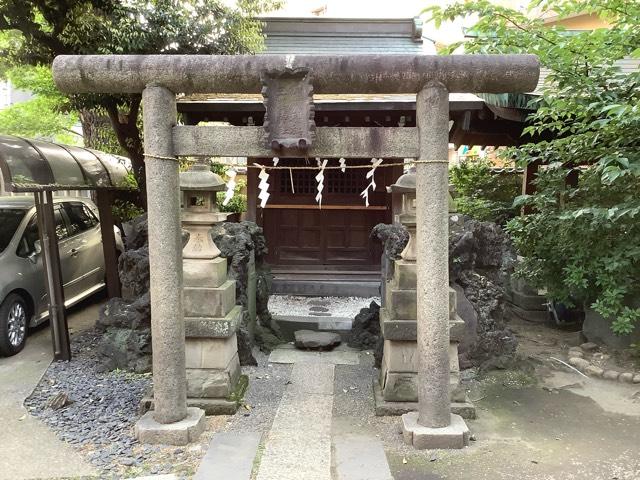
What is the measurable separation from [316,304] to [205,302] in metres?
4.13

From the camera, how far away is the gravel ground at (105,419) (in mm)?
3834

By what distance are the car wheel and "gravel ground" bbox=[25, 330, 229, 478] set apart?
721 millimetres

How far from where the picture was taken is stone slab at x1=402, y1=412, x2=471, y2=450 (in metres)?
4.04

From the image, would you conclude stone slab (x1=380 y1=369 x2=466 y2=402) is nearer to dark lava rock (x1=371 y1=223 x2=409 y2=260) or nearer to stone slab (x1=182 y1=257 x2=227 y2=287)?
dark lava rock (x1=371 y1=223 x2=409 y2=260)

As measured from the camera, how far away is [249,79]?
4027mm

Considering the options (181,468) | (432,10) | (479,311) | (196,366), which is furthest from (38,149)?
(479,311)

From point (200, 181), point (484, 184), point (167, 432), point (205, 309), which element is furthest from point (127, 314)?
point (484, 184)

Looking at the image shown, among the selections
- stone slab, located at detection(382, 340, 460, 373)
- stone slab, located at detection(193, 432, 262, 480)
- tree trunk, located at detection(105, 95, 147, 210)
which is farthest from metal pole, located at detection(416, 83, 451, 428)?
tree trunk, located at detection(105, 95, 147, 210)

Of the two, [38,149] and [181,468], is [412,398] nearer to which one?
[181,468]

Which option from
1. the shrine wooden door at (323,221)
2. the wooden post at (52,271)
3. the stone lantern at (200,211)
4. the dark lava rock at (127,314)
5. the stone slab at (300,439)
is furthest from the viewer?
the shrine wooden door at (323,221)

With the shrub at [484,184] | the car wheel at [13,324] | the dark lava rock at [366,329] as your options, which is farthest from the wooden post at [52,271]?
the shrub at [484,184]

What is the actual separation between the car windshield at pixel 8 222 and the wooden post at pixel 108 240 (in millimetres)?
1078

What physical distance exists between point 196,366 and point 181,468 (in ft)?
3.94

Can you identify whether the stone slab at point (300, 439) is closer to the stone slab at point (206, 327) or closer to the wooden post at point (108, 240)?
the stone slab at point (206, 327)
